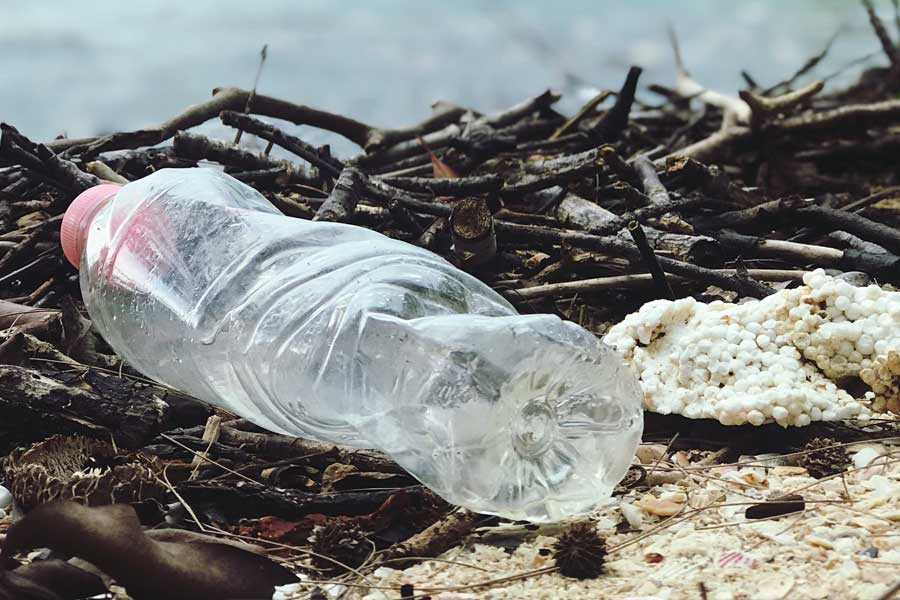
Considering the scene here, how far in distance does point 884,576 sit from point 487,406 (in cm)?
60

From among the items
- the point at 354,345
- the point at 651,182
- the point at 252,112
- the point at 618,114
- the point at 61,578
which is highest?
the point at 618,114

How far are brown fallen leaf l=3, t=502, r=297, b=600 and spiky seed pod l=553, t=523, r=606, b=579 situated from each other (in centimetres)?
41

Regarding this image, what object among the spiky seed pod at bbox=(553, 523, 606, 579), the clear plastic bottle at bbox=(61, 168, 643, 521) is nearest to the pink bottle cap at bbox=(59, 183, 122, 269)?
the clear plastic bottle at bbox=(61, 168, 643, 521)

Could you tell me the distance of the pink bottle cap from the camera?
2.20m

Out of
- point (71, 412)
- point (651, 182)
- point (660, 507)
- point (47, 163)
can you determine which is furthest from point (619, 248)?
point (47, 163)

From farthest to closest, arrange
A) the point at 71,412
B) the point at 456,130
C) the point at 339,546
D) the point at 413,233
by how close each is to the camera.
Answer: the point at 456,130 → the point at 413,233 → the point at 71,412 → the point at 339,546

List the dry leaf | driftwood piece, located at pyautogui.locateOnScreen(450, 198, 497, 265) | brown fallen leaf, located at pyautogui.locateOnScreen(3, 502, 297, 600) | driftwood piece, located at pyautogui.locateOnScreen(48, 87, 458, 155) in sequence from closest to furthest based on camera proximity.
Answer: brown fallen leaf, located at pyautogui.locateOnScreen(3, 502, 297, 600) < driftwood piece, located at pyautogui.locateOnScreen(450, 198, 497, 265) < driftwood piece, located at pyautogui.locateOnScreen(48, 87, 458, 155) < the dry leaf

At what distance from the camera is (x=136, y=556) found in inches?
54.9

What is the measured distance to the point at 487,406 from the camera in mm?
1553

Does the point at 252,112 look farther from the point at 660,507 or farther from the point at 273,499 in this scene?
the point at 660,507

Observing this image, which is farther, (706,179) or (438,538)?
(706,179)

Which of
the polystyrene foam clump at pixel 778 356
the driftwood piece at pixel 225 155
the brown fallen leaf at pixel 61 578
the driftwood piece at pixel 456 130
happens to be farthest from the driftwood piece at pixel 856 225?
the brown fallen leaf at pixel 61 578

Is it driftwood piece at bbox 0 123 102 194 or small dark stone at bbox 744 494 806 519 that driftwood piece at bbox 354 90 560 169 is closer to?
driftwood piece at bbox 0 123 102 194

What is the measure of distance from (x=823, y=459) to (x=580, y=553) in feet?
1.91
